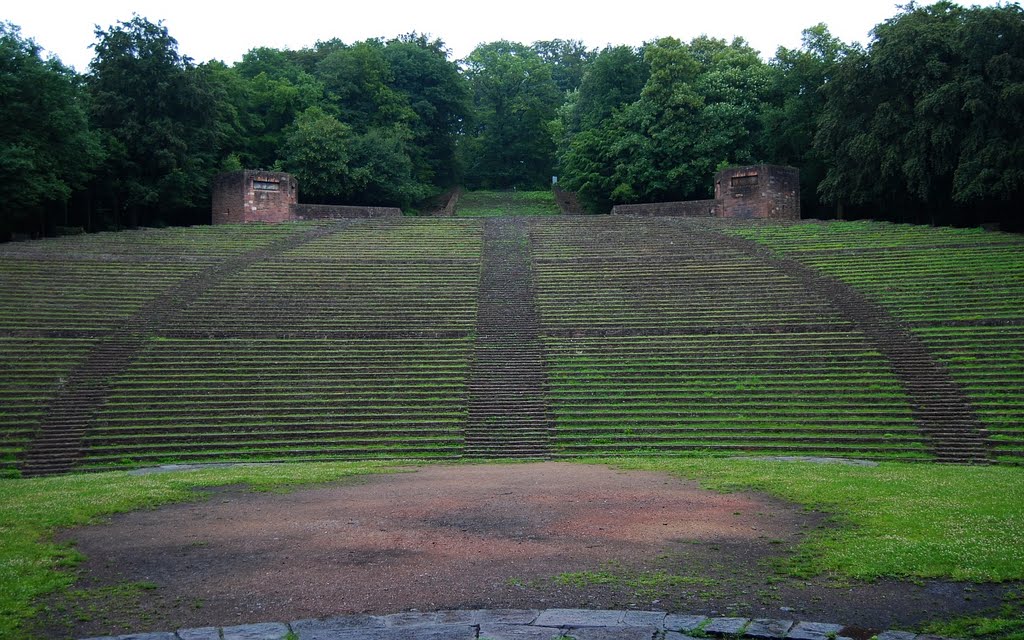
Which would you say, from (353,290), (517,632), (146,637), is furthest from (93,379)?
(517,632)

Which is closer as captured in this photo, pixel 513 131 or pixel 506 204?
pixel 506 204

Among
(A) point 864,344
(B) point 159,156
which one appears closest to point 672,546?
(A) point 864,344

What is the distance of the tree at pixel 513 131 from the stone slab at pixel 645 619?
54665 millimetres

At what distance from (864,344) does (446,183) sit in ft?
127

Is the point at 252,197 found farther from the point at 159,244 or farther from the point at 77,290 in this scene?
the point at 77,290

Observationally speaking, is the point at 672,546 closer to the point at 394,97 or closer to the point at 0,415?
the point at 0,415

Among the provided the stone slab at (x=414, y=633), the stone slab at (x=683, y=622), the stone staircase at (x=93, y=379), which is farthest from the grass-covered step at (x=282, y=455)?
the stone slab at (x=683, y=622)

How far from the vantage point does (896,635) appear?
21.1ft

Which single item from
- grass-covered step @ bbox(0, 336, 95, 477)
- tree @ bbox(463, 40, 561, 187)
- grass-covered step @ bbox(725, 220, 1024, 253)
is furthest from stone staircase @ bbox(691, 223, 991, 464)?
tree @ bbox(463, 40, 561, 187)

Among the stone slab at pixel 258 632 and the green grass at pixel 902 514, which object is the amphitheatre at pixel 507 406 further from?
the green grass at pixel 902 514

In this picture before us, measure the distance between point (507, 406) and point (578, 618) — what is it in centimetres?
1374

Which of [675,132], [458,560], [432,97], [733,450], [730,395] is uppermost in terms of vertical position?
[432,97]

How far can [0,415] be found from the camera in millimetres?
19000

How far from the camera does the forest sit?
32.1 m
